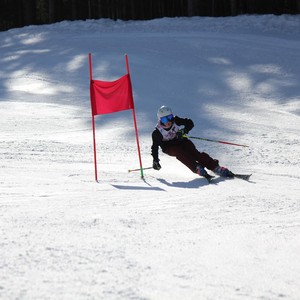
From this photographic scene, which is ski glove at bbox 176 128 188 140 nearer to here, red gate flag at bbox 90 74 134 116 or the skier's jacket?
the skier's jacket

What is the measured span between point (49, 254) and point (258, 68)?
45.2 feet

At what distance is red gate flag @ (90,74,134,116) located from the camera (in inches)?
323

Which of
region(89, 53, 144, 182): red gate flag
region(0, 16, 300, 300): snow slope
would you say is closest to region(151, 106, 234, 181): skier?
region(0, 16, 300, 300): snow slope

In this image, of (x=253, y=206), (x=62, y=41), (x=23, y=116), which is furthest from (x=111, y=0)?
(x=253, y=206)

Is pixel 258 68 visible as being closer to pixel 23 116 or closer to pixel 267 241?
pixel 23 116

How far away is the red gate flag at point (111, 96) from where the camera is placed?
8211mm

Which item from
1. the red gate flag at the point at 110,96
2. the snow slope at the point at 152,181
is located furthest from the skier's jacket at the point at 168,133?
the red gate flag at the point at 110,96

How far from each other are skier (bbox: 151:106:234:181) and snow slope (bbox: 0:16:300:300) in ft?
0.80

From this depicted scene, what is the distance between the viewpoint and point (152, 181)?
8023mm

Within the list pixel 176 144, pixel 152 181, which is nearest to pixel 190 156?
pixel 176 144

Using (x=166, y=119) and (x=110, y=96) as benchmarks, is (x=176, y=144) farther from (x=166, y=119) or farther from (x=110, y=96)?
(x=110, y=96)

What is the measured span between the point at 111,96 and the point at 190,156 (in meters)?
1.41

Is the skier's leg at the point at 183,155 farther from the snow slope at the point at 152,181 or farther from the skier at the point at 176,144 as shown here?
the snow slope at the point at 152,181

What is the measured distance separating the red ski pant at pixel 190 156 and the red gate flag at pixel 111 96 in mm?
967
